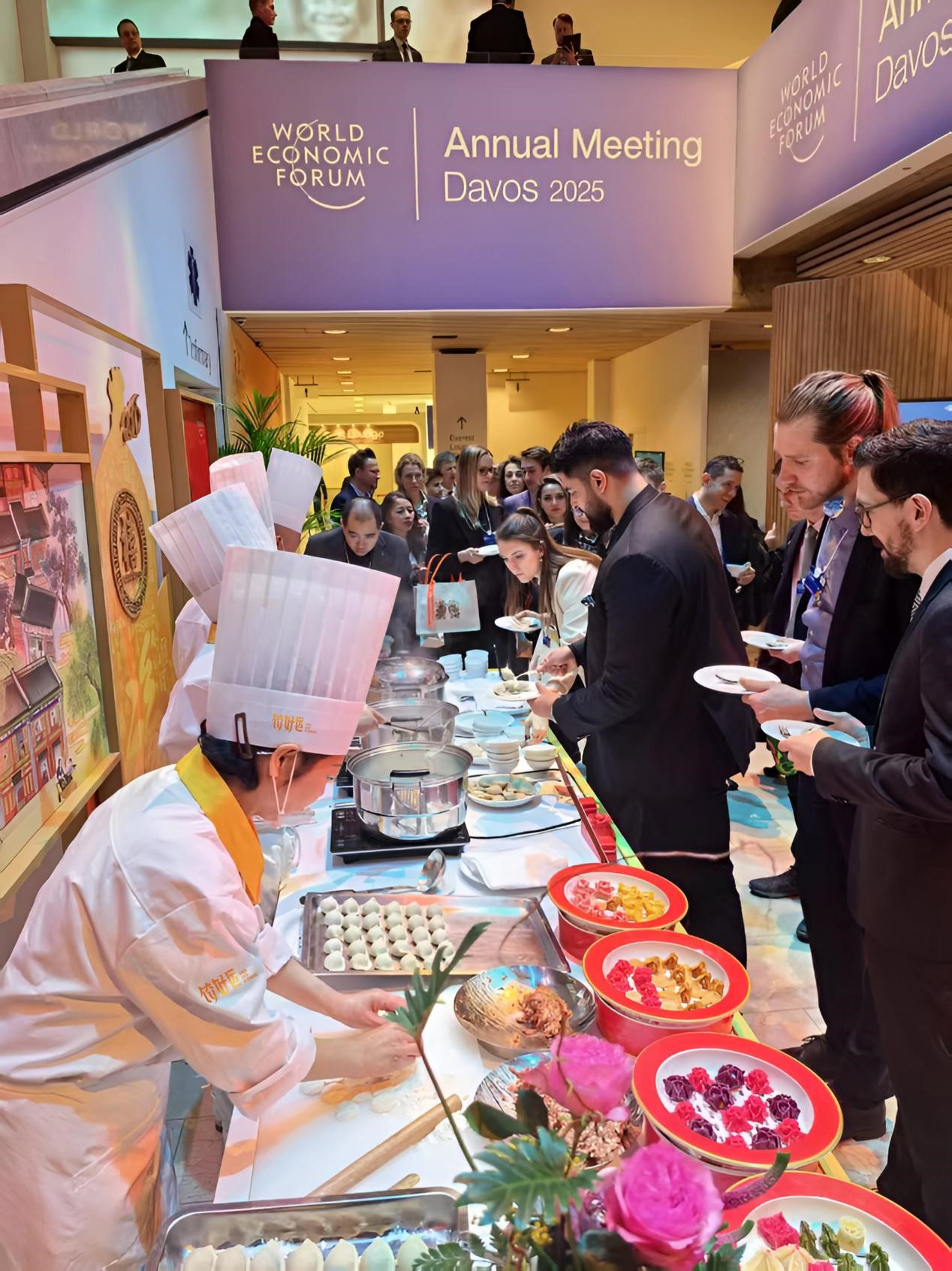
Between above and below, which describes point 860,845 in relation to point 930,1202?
above

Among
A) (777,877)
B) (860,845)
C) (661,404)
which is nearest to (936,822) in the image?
(860,845)

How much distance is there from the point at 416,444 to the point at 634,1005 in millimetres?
19358

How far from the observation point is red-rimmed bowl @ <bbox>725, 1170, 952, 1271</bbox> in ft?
2.60

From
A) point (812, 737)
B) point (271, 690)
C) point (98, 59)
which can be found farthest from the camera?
point (98, 59)

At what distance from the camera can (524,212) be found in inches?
229

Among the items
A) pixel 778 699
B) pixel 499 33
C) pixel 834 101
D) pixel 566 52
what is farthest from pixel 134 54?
pixel 778 699

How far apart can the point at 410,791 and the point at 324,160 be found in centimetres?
526

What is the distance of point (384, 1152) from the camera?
3.23ft

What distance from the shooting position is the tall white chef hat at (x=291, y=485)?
335 centimetres

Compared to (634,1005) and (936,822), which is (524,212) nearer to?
(936,822)

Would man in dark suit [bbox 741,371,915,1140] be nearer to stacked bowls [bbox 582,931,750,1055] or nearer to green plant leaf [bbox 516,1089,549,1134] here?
stacked bowls [bbox 582,931,750,1055]

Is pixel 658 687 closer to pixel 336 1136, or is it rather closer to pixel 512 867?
pixel 512 867

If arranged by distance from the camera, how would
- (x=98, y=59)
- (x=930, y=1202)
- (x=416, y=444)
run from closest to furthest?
(x=930, y=1202)
(x=98, y=59)
(x=416, y=444)

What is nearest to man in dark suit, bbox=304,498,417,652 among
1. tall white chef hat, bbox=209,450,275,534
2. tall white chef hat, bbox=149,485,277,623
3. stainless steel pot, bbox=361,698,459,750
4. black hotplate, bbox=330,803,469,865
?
tall white chef hat, bbox=209,450,275,534
